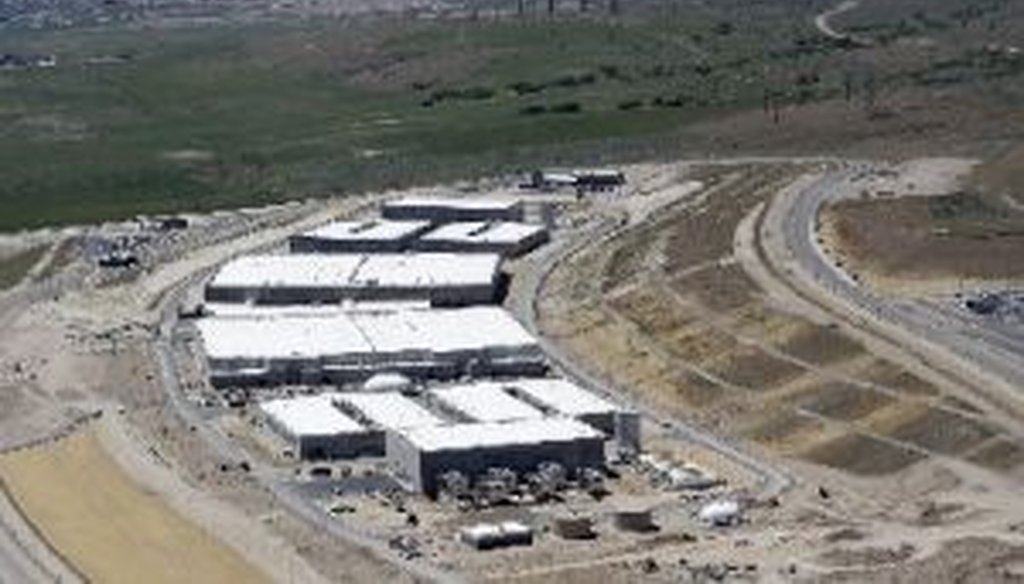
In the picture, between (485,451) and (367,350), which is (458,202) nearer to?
(367,350)

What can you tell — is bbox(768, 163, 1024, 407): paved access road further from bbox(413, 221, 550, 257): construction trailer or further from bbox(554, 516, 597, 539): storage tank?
bbox(554, 516, 597, 539): storage tank

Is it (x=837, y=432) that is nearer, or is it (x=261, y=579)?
(x=261, y=579)

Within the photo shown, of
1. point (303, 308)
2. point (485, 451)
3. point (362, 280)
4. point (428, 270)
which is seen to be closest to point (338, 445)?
point (485, 451)

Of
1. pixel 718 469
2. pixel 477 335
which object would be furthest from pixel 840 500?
pixel 477 335

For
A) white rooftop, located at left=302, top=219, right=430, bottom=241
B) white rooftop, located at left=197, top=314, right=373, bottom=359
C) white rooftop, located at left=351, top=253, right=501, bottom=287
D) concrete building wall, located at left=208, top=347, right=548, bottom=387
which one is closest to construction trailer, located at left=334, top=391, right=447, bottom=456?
concrete building wall, located at left=208, top=347, right=548, bottom=387

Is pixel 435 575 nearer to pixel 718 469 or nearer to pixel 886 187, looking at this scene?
pixel 718 469

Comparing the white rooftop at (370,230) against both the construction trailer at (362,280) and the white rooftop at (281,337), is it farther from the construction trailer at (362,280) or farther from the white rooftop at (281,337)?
the white rooftop at (281,337)
